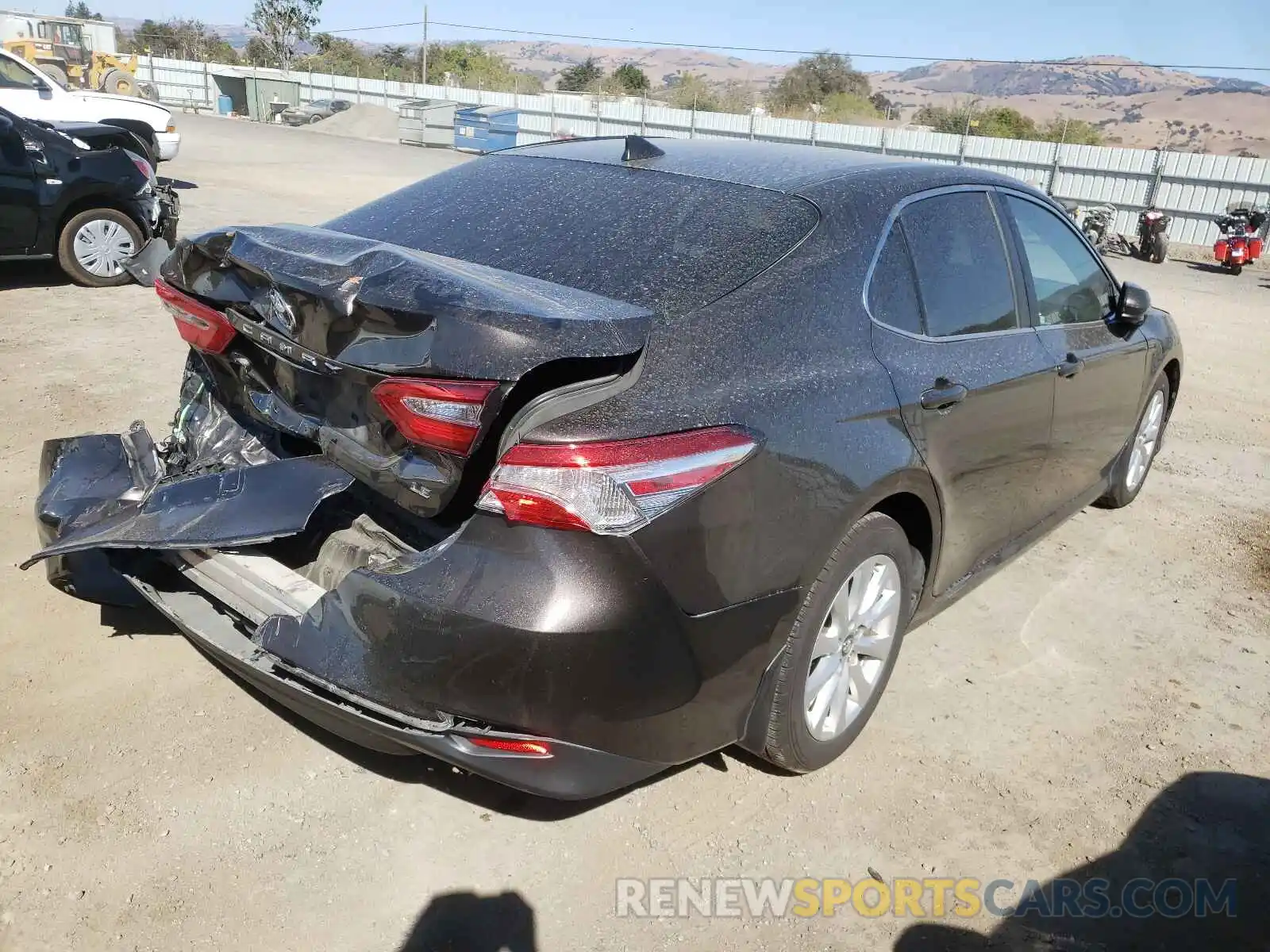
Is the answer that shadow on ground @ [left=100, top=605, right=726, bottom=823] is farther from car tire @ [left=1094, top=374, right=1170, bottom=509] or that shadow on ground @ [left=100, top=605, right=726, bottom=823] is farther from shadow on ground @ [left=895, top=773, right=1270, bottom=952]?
car tire @ [left=1094, top=374, right=1170, bottom=509]

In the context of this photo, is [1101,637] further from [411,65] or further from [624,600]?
[411,65]

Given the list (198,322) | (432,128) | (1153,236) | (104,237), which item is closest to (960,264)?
(198,322)

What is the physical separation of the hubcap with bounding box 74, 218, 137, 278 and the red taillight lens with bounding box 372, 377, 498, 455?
302 inches

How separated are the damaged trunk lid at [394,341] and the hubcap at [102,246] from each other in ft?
22.7

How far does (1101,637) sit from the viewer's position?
4.04m

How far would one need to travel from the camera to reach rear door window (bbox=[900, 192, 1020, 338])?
10.3 ft

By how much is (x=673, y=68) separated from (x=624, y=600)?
196941 mm

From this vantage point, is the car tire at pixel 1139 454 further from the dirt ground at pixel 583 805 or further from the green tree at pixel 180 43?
the green tree at pixel 180 43

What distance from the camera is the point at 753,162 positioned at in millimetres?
3355

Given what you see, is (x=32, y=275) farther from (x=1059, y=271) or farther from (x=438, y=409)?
(x=1059, y=271)

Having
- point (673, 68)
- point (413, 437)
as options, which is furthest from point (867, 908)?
point (673, 68)

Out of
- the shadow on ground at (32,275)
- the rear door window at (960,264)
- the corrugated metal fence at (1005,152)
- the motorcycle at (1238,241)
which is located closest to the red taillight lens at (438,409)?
the rear door window at (960,264)

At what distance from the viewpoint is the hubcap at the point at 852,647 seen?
9.27 ft

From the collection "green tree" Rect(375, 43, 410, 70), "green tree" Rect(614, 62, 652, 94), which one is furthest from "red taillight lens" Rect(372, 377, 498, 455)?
"green tree" Rect(375, 43, 410, 70)
